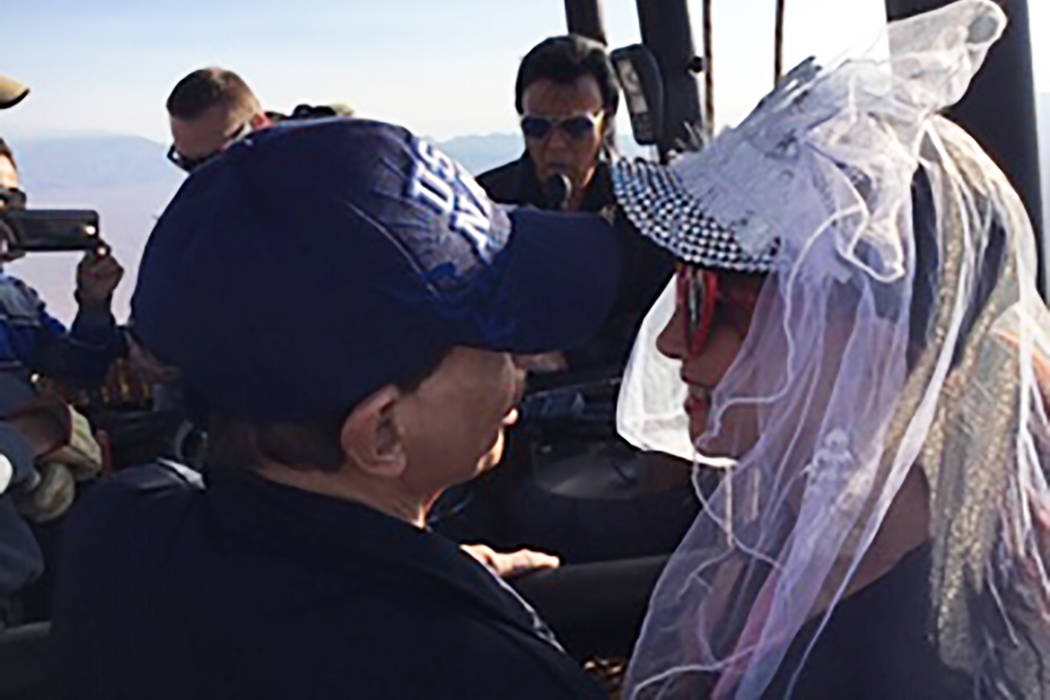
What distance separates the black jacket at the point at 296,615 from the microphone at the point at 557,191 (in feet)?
5.18

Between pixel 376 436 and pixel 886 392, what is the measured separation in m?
0.37

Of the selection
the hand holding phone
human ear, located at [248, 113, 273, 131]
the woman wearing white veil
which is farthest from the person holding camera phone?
the woman wearing white veil

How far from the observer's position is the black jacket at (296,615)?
94 cm

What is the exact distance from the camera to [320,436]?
1.02m

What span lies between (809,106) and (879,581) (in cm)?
36

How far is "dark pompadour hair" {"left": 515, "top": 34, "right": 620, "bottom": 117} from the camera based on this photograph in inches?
110

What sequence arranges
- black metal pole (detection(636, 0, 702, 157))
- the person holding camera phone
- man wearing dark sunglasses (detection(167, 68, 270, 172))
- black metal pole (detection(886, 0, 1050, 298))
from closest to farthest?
black metal pole (detection(886, 0, 1050, 298)) → the person holding camera phone → man wearing dark sunglasses (detection(167, 68, 270, 172)) → black metal pole (detection(636, 0, 702, 157))

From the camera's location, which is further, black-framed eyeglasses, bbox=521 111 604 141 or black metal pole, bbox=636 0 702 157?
black metal pole, bbox=636 0 702 157

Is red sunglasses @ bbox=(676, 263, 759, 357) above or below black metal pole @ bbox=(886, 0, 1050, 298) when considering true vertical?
below

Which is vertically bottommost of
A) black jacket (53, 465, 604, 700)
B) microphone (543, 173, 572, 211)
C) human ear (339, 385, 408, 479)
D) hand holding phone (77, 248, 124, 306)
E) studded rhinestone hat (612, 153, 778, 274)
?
hand holding phone (77, 248, 124, 306)

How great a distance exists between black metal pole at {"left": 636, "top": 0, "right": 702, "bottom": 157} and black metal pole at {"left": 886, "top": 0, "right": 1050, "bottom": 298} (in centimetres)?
172

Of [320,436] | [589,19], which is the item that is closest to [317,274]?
[320,436]

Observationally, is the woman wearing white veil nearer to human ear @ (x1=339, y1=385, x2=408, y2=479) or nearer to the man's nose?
human ear @ (x1=339, y1=385, x2=408, y2=479)

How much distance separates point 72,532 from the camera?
1.14 m
